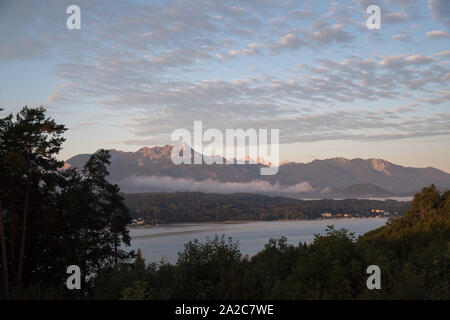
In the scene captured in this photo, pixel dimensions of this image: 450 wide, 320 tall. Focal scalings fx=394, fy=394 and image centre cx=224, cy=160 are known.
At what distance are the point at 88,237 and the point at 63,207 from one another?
3.73 meters

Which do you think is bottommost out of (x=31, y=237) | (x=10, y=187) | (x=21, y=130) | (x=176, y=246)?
(x=176, y=246)

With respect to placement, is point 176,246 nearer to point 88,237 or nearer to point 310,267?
point 88,237

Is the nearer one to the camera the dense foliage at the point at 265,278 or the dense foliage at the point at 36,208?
the dense foliage at the point at 265,278

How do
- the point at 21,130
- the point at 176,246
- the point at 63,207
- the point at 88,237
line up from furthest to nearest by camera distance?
the point at 176,246 → the point at 88,237 → the point at 63,207 → the point at 21,130

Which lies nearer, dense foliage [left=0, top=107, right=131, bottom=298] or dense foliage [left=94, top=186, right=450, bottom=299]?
dense foliage [left=94, top=186, right=450, bottom=299]

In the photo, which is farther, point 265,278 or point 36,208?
point 36,208

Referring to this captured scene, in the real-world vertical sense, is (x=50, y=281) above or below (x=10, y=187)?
below

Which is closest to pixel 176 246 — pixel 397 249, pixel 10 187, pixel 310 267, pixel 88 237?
pixel 397 249

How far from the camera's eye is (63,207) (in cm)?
2405
